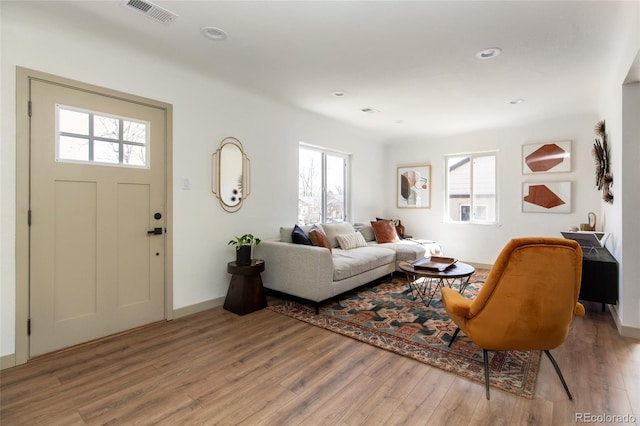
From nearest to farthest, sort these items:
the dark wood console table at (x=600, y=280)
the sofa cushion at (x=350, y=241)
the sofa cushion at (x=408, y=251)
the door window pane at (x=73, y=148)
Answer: the door window pane at (x=73, y=148) → the dark wood console table at (x=600, y=280) → the sofa cushion at (x=350, y=241) → the sofa cushion at (x=408, y=251)

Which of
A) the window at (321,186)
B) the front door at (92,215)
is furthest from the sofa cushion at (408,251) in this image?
the front door at (92,215)

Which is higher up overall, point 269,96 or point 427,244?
point 269,96

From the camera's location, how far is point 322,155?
214 inches

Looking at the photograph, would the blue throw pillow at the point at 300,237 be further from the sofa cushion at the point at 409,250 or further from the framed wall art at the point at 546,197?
the framed wall art at the point at 546,197

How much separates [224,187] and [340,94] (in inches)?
72.3

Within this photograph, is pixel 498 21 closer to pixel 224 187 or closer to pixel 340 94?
pixel 340 94

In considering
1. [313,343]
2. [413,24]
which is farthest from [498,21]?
[313,343]

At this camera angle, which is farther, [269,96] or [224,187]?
[269,96]

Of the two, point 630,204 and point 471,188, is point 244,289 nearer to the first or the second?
point 630,204

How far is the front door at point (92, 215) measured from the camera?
248 cm

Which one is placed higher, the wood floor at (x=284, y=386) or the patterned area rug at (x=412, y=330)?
the patterned area rug at (x=412, y=330)

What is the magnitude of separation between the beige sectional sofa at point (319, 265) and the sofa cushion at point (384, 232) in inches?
26.1

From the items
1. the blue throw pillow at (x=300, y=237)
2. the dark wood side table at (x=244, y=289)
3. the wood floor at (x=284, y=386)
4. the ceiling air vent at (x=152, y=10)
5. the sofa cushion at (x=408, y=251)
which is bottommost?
the wood floor at (x=284, y=386)

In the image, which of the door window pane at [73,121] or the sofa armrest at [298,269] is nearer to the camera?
the door window pane at [73,121]
